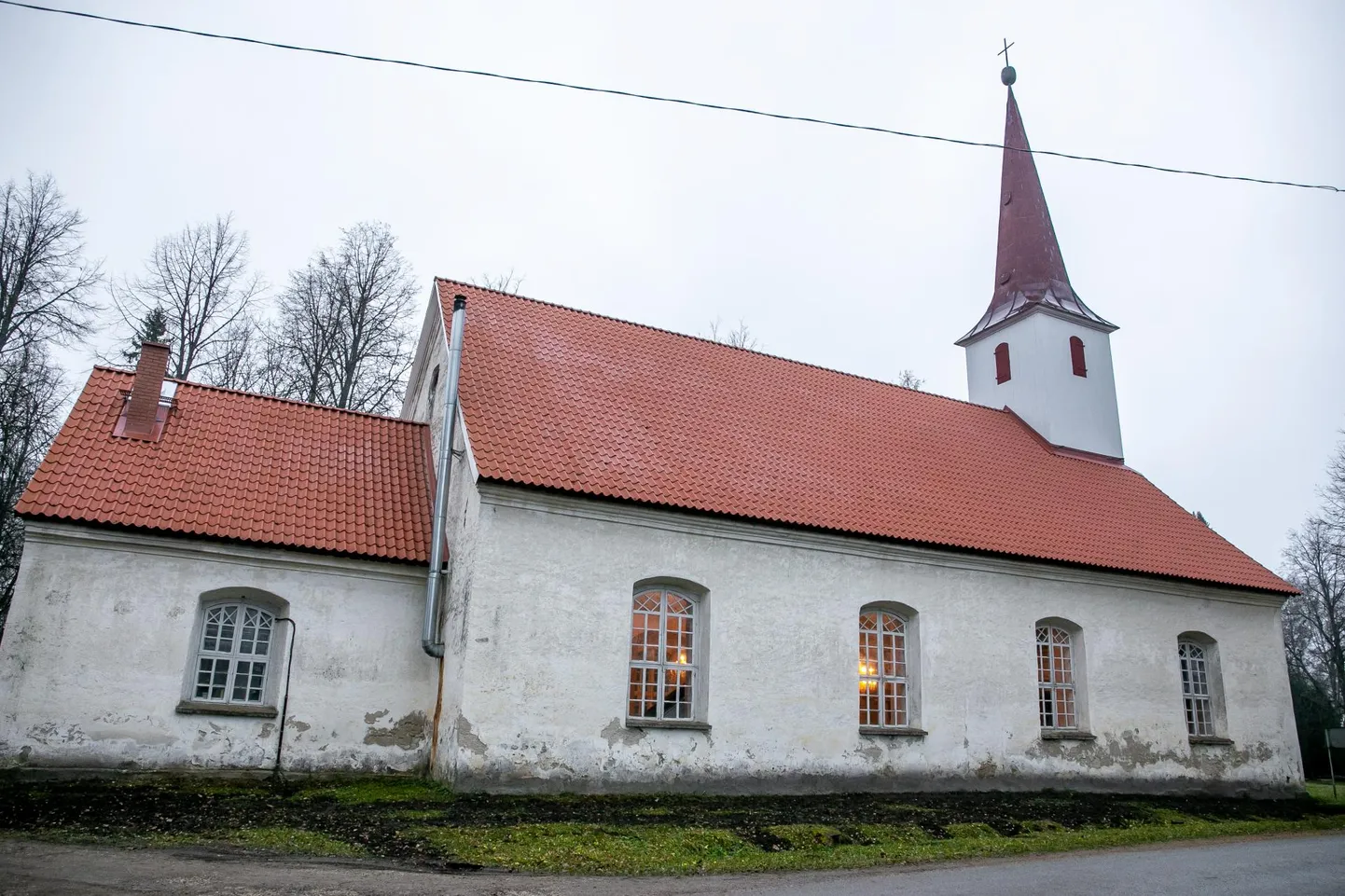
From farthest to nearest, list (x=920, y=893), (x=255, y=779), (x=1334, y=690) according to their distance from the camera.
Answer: (x=1334, y=690), (x=255, y=779), (x=920, y=893)

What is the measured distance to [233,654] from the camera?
1178 centimetres

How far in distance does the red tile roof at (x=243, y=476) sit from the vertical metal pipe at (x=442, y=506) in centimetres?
47

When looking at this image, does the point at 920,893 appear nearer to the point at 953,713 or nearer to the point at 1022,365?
the point at 953,713

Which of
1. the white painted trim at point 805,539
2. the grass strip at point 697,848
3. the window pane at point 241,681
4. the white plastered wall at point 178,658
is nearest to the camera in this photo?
the grass strip at point 697,848

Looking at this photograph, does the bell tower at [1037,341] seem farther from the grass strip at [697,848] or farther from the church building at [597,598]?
the grass strip at [697,848]

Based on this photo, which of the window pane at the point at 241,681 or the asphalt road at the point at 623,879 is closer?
→ the asphalt road at the point at 623,879

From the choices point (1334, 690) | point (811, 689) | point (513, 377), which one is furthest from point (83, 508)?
point (1334, 690)

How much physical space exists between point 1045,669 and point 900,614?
316 centimetres

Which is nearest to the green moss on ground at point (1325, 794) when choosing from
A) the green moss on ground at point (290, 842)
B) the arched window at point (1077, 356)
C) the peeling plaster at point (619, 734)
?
the arched window at point (1077, 356)

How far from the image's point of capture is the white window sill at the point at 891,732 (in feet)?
43.8

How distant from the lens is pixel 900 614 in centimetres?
1442

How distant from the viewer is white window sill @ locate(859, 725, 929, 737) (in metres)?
13.3

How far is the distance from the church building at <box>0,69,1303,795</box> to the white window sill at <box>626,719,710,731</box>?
0.06 meters

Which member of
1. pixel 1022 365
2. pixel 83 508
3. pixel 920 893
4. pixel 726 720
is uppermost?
pixel 1022 365
